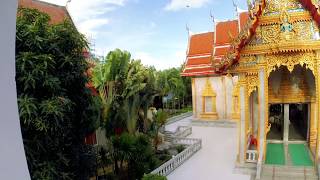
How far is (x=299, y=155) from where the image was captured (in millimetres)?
7953

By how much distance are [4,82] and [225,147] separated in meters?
9.73

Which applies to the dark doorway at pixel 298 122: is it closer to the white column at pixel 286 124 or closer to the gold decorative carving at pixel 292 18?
the white column at pixel 286 124

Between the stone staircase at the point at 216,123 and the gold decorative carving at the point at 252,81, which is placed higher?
the gold decorative carving at the point at 252,81

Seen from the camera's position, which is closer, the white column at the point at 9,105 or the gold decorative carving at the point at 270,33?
the white column at the point at 9,105

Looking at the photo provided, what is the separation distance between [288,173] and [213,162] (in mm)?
2168

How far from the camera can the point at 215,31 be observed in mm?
16094

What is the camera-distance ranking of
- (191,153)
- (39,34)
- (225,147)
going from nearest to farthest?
(39,34), (191,153), (225,147)

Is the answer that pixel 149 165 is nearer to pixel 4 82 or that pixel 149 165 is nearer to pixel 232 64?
pixel 232 64

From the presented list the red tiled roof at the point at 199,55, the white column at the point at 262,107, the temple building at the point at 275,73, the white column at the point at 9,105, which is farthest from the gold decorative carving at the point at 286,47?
the red tiled roof at the point at 199,55

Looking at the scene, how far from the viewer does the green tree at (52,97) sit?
3615mm

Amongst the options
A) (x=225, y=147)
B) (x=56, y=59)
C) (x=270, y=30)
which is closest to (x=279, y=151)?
(x=225, y=147)

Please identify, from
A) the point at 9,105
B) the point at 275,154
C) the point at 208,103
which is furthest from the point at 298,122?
the point at 9,105

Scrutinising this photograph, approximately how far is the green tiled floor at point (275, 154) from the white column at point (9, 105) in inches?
290

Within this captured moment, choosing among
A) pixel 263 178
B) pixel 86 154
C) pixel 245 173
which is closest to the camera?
pixel 86 154
